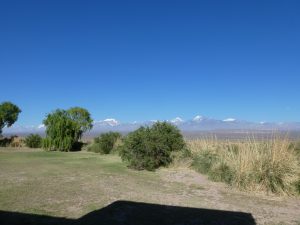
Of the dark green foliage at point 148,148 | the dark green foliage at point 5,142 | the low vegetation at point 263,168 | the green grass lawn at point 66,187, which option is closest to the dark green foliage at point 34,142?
the dark green foliage at point 5,142

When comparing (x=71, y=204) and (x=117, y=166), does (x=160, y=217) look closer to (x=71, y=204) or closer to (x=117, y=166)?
(x=71, y=204)

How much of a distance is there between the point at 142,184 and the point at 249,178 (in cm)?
340

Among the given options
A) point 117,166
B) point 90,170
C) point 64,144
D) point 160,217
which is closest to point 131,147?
point 117,166

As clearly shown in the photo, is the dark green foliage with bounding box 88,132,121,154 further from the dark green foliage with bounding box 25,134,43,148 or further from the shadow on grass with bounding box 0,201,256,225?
the shadow on grass with bounding box 0,201,256,225

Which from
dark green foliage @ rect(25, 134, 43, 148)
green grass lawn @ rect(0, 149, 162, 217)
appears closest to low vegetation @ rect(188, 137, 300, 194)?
green grass lawn @ rect(0, 149, 162, 217)

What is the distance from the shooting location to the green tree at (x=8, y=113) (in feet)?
118

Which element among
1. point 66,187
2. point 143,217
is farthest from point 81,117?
point 143,217

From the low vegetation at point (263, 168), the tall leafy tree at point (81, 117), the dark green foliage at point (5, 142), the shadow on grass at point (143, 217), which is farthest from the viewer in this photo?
the tall leafy tree at point (81, 117)

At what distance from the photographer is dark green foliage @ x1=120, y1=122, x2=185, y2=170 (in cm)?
1631

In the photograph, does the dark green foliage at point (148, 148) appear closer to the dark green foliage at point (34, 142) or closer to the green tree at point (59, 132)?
the green tree at point (59, 132)

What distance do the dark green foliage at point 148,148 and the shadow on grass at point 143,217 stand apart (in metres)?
7.36

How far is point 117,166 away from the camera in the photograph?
16766mm

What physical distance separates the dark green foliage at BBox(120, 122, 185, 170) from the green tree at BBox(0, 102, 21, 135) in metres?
22.5

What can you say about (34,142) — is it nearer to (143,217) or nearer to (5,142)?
(5,142)
